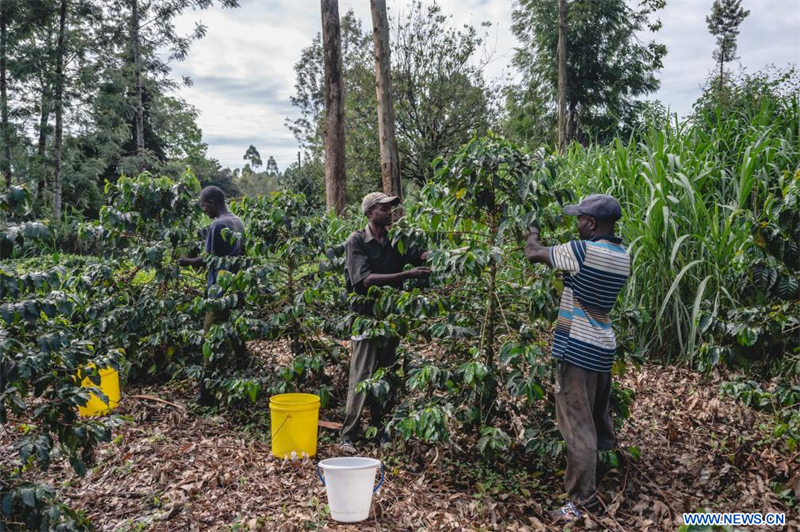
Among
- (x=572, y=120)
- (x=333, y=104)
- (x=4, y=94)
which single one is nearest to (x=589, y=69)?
(x=572, y=120)

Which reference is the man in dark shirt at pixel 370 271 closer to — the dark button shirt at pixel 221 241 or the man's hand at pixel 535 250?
the man's hand at pixel 535 250

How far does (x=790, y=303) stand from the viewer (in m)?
3.08

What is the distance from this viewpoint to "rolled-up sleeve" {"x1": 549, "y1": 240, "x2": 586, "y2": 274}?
2.82 m

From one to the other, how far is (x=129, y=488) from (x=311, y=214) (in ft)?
7.54

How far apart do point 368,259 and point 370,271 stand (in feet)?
0.29

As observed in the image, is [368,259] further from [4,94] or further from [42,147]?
[42,147]

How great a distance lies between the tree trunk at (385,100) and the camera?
696cm

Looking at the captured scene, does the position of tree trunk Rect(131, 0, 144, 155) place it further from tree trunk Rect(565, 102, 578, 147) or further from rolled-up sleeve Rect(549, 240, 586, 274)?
rolled-up sleeve Rect(549, 240, 586, 274)

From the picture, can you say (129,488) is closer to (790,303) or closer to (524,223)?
(524,223)

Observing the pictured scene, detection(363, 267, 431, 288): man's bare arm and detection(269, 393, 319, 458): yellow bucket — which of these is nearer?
detection(363, 267, 431, 288): man's bare arm

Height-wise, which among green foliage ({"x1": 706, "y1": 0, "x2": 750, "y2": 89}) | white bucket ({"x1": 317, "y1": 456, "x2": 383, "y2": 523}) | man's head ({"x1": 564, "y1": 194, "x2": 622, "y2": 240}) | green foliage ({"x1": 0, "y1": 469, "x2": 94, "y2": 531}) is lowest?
white bucket ({"x1": 317, "y1": 456, "x2": 383, "y2": 523})

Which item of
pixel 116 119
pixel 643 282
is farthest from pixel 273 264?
pixel 116 119

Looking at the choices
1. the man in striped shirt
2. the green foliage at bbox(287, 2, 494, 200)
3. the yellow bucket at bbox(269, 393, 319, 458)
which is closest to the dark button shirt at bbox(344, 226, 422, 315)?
the yellow bucket at bbox(269, 393, 319, 458)

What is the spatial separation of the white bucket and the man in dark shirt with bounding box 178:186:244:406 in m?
1.91
